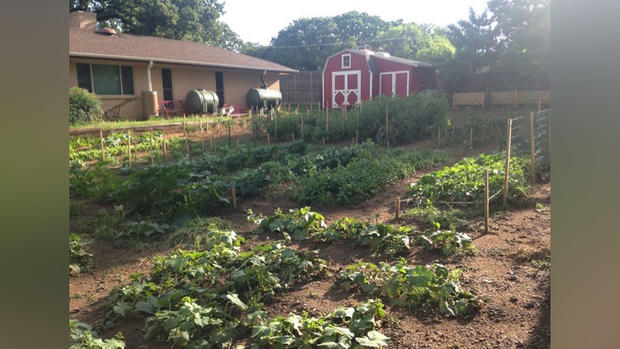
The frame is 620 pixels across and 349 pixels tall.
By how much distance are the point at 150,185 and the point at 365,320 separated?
14.3ft

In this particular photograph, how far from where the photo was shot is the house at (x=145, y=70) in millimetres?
17891

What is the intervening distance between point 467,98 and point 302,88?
10697 millimetres

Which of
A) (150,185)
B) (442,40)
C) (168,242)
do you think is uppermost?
(442,40)

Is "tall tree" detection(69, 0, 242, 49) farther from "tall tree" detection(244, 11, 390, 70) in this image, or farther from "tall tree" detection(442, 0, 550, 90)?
"tall tree" detection(442, 0, 550, 90)

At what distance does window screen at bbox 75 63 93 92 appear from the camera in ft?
57.5

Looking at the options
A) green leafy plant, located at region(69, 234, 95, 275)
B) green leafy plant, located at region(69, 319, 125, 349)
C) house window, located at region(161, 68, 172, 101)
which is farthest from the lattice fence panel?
green leafy plant, located at region(69, 319, 125, 349)

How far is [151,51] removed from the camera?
20109 millimetres

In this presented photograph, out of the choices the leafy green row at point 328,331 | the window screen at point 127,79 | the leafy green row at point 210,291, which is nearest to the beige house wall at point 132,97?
the window screen at point 127,79

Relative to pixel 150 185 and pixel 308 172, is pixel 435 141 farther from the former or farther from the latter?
pixel 150 185

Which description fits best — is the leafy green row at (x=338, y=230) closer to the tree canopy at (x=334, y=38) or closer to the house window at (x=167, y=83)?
the house window at (x=167, y=83)

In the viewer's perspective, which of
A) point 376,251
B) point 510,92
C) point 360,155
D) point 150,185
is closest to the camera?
point 376,251

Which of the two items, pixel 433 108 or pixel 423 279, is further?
A: pixel 433 108
